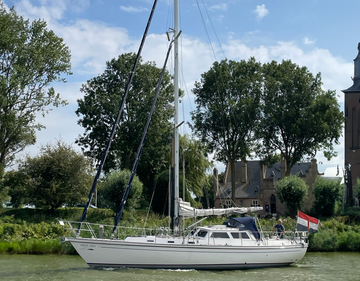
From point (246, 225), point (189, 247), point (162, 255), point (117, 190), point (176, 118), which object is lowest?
point (162, 255)

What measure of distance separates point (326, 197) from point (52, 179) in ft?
88.4

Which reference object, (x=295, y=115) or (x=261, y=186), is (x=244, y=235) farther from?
(x=261, y=186)

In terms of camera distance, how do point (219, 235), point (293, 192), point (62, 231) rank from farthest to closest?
point (293, 192) < point (62, 231) < point (219, 235)

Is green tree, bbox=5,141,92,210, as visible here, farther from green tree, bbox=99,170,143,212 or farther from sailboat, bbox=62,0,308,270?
sailboat, bbox=62,0,308,270

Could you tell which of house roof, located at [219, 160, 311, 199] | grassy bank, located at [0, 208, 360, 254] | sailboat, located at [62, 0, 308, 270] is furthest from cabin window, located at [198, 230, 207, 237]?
house roof, located at [219, 160, 311, 199]

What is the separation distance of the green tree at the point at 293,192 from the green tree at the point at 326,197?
8.87 feet

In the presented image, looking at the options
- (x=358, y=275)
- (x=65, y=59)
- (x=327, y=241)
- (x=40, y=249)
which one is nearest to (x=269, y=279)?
(x=358, y=275)

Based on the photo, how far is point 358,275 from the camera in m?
22.1

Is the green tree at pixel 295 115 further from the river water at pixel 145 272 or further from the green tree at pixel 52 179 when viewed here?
the river water at pixel 145 272

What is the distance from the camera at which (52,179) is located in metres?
38.9

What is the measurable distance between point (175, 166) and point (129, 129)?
2807cm

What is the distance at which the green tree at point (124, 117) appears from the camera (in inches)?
2013

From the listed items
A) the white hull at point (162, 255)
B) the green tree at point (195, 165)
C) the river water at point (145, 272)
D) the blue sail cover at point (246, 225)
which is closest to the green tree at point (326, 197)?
the green tree at point (195, 165)

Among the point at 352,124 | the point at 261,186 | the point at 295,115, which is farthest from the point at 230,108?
the point at 352,124
